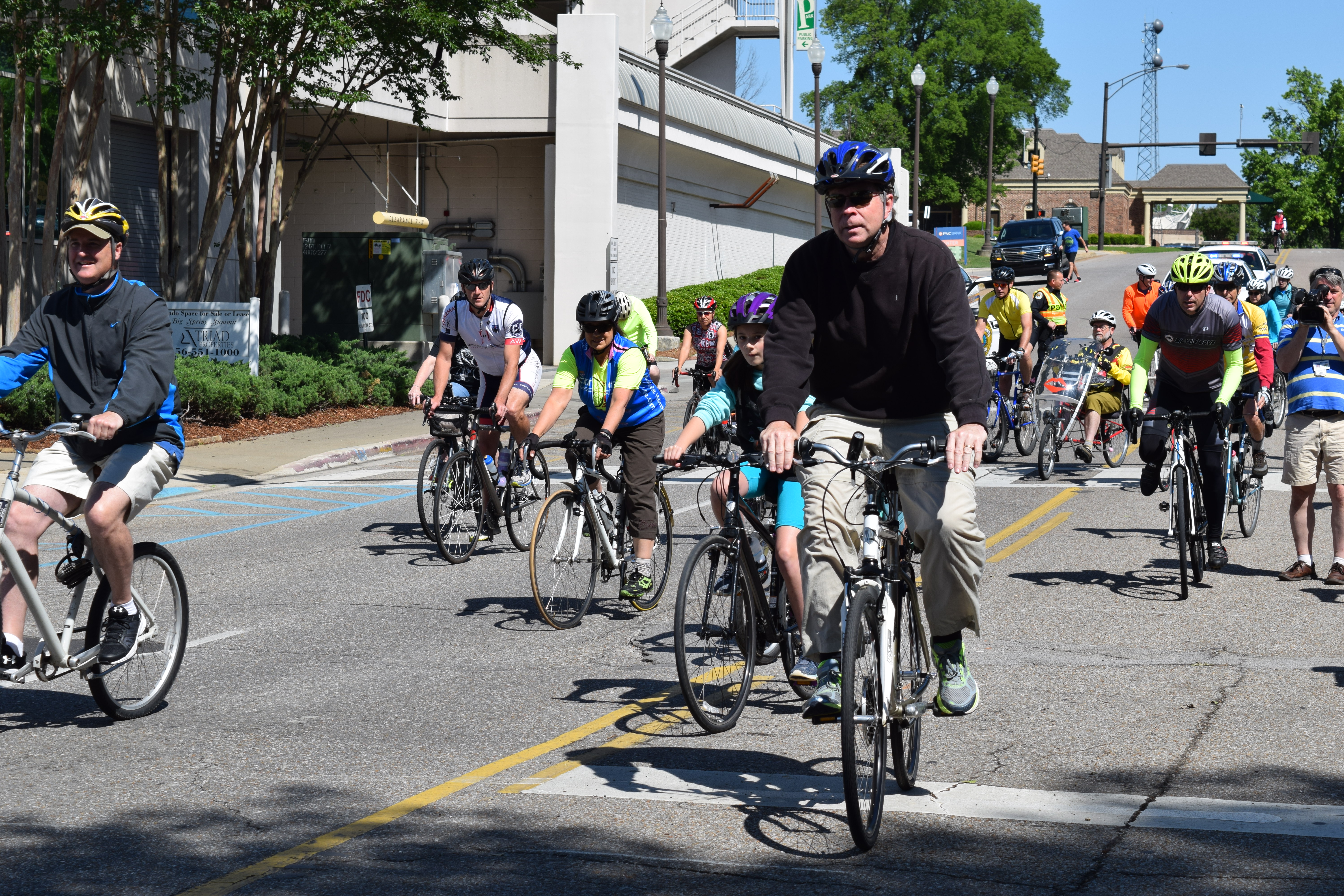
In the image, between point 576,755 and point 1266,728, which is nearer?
point 576,755

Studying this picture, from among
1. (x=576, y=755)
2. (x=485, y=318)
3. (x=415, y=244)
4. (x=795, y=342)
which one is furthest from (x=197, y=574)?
(x=415, y=244)

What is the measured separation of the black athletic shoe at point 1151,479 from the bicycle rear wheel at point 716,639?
4.75m

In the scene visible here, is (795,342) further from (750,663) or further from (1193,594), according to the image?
(1193,594)

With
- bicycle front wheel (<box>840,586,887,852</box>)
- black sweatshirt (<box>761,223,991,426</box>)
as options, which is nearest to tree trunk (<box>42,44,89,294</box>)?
black sweatshirt (<box>761,223,991,426</box>)

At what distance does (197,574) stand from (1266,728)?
7.05 m

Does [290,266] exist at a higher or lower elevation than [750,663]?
higher

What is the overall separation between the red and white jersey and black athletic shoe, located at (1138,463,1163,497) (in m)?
4.36

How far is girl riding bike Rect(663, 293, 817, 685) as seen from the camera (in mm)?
6047

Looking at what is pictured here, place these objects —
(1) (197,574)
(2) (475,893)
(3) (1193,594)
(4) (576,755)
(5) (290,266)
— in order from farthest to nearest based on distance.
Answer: (5) (290,266) → (1) (197,574) → (3) (1193,594) → (4) (576,755) → (2) (475,893)

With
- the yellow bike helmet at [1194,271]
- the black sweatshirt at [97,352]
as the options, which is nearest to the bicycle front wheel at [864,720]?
the black sweatshirt at [97,352]

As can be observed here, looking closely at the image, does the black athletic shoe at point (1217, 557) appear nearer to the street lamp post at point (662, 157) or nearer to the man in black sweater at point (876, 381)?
the man in black sweater at point (876, 381)

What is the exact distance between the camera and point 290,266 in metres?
35.4

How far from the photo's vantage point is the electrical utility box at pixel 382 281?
92.8 ft

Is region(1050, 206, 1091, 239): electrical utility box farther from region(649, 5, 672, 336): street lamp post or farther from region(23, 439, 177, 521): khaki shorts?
region(23, 439, 177, 521): khaki shorts
